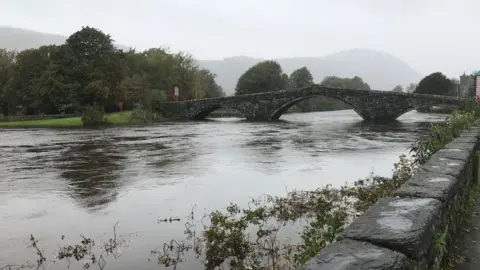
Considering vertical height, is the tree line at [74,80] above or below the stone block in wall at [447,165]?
above

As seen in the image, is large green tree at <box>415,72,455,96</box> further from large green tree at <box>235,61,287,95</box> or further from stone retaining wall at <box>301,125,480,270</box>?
stone retaining wall at <box>301,125,480,270</box>

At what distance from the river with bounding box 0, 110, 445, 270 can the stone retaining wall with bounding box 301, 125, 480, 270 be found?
3.24m

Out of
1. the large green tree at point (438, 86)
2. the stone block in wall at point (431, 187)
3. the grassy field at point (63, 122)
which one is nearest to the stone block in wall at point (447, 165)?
the stone block in wall at point (431, 187)

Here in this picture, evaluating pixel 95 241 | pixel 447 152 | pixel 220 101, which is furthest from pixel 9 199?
pixel 220 101

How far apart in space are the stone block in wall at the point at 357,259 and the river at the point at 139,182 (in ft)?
11.1

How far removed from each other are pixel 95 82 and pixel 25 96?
35.1ft

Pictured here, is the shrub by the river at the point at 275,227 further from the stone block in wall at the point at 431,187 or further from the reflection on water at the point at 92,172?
the reflection on water at the point at 92,172

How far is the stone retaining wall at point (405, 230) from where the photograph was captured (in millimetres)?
2607

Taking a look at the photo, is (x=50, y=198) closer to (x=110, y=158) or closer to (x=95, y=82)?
(x=110, y=158)

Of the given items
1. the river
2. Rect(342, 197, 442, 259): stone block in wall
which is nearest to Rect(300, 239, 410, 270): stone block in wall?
Rect(342, 197, 442, 259): stone block in wall

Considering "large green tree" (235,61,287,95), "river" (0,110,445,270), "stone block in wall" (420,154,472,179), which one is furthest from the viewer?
"large green tree" (235,61,287,95)

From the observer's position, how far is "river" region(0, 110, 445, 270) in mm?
6895

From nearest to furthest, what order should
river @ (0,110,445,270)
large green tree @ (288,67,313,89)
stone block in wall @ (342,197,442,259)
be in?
stone block in wall @ (342,197,442,259)
river @ (0,110,445,270)
large green tree @ (288,67,313,89)

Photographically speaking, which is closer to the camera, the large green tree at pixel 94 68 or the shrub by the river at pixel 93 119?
the shrub by the river at pixel 93 119
